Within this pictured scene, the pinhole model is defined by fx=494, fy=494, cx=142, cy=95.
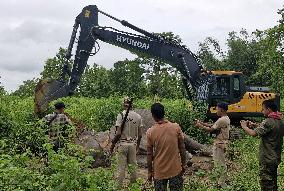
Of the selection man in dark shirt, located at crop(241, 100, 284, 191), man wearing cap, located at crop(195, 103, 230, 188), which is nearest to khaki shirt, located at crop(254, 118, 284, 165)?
man in dark shirt, located at crop(241, 100, 284, 191)

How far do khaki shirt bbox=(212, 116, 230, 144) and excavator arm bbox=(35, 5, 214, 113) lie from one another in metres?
8.81

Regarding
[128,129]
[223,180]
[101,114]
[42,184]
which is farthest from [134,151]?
[101,114]

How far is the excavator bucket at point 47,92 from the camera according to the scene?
659 inches

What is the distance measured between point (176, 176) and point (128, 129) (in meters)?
2.63

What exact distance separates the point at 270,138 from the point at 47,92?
10.7 m

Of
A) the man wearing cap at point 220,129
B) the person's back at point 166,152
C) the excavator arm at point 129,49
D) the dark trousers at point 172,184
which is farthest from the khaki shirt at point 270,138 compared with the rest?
the excavator arm at point 129,49

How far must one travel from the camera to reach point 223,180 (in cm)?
916

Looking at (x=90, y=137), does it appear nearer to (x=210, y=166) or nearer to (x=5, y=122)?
(x=5, y=122)

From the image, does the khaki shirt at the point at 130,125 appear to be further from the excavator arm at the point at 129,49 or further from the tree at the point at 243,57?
the tree at the point at 243,57

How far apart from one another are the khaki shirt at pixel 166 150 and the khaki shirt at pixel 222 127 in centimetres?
284

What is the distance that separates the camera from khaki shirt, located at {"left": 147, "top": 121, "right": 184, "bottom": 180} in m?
6.84

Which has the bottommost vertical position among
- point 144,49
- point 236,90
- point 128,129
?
point 128,129

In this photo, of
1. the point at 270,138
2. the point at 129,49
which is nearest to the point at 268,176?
the point at 270,138

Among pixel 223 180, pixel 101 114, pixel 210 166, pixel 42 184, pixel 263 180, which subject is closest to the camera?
pixel 42 184
